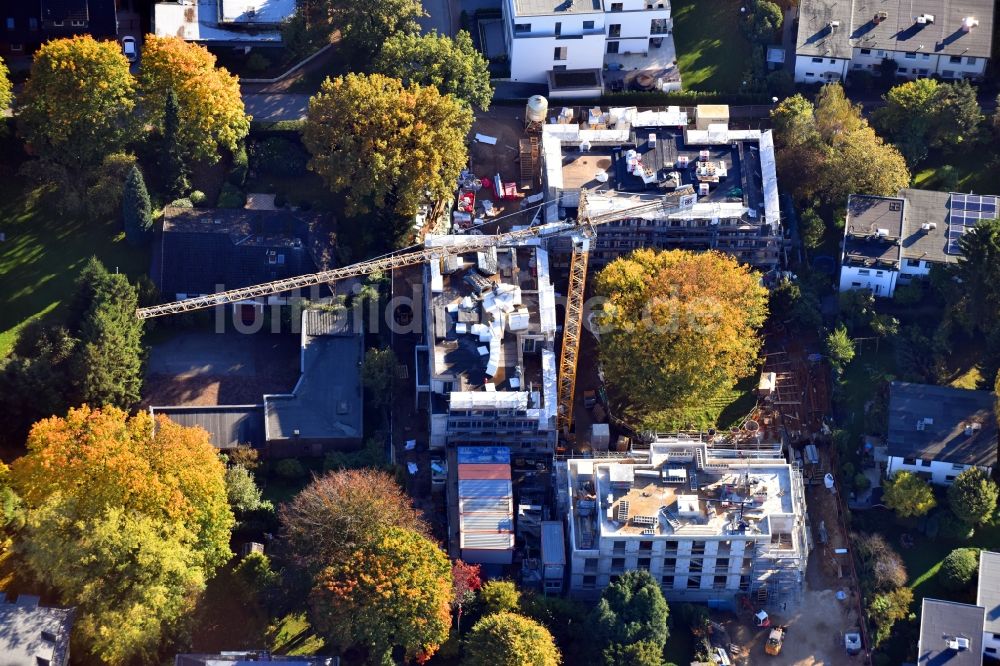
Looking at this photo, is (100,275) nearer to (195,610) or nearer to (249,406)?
(249,406)

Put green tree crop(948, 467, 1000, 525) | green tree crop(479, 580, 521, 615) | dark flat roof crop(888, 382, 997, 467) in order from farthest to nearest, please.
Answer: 1. dark flat roof crop(888, 382, 997, 467)
2. green tree crop(948, 467, 1000, 525)
3. green tree crop(479, 580, 521, 615)

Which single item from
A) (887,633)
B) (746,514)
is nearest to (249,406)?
(746,514)

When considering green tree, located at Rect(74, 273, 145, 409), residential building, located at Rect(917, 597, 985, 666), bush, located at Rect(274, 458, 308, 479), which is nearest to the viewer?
residential building, located at Rect(917, 597, 985, 666)

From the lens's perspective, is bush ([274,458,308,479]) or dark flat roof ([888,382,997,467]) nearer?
dark flat roof ([888,382,997,467])

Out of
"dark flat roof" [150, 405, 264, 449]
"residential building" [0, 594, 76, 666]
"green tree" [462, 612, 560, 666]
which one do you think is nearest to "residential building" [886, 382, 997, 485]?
"green tree" [462, 612, 560, 666]

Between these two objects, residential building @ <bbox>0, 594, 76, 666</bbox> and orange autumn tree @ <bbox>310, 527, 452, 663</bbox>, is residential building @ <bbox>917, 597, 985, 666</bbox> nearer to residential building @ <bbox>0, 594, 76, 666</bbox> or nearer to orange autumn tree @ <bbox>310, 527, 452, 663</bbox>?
orange autumn tree @ <bbox>310, 527, 452, 663</bbox>

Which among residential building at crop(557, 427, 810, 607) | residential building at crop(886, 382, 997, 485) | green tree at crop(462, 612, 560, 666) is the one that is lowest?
green tree at crop(462, 612, 560, 666)
